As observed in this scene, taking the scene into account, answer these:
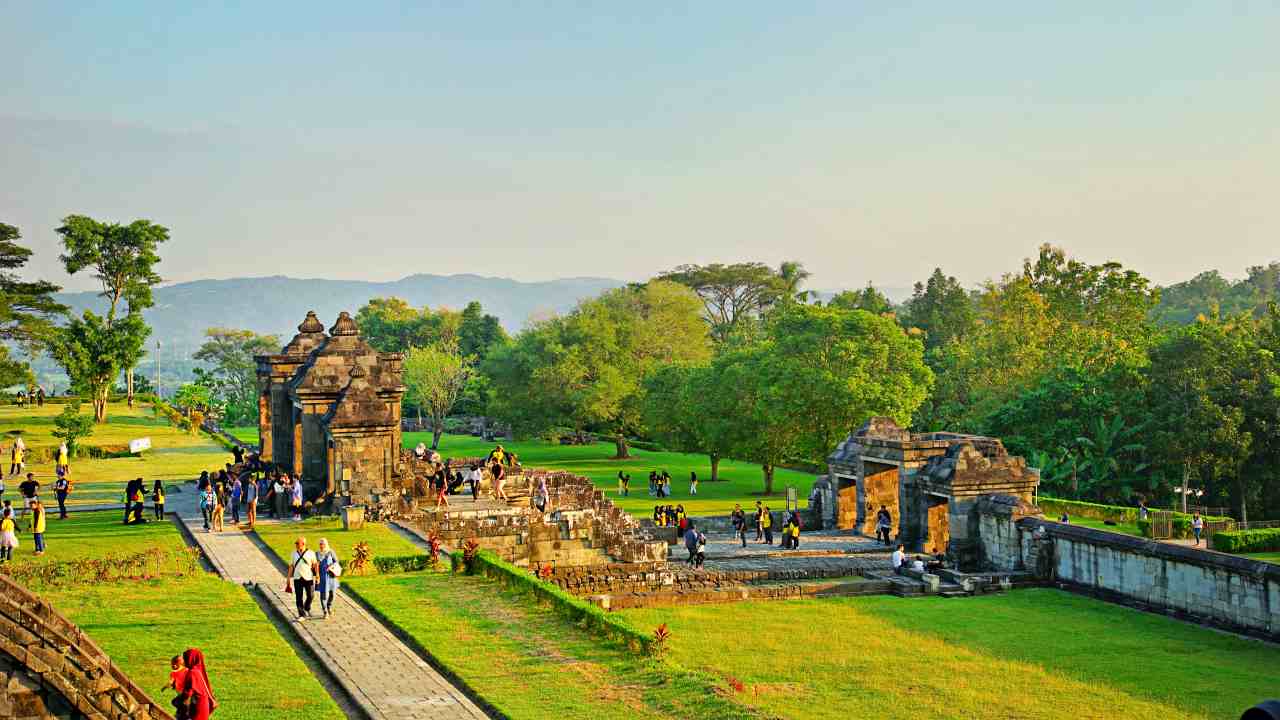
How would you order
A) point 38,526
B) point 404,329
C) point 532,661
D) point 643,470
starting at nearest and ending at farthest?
point 532,661
point 38,526
point 643,470
point 404,329

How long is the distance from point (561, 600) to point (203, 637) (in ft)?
21.5

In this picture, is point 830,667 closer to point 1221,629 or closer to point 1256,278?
point 1221,629

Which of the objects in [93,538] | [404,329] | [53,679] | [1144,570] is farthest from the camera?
[404,329]

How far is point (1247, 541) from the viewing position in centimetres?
3772

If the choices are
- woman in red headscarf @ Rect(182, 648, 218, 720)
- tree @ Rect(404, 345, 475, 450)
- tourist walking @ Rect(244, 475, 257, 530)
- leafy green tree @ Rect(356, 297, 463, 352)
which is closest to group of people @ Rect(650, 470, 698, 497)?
tourist walking @ Rect(244, 475, 257, 530)

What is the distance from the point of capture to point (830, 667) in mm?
20359

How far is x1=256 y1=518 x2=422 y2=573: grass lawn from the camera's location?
2655 centimetres

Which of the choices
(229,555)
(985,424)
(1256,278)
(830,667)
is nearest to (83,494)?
(229,555)

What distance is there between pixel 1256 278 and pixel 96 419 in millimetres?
119840

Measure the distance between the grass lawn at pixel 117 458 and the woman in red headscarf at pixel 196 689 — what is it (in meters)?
24.5

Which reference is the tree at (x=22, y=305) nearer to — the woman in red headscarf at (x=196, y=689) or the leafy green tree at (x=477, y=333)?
the leafy green tree at (x=477, y=333)

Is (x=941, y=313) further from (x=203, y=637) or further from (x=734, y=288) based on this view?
(x=203, y=637)

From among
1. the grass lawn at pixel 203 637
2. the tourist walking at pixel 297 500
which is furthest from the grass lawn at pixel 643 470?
the grass lawn at pixel 203 637

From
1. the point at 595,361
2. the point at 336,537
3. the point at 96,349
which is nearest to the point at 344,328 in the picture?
the point at 336,537
